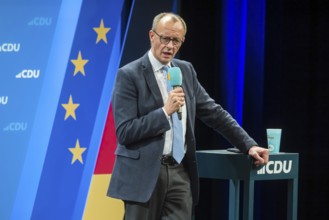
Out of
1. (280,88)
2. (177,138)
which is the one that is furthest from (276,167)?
(280,88)

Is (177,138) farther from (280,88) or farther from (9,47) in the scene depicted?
(280,88)

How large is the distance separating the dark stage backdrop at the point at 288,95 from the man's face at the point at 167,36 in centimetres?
166

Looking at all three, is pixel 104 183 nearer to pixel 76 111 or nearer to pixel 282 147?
pixel 76 111

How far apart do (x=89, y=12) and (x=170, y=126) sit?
1.54m

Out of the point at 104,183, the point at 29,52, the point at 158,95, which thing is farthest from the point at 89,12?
the point at 158,95

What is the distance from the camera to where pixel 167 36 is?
2.73 meters

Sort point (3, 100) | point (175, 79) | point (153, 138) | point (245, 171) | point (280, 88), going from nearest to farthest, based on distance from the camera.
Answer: point (175, 79) < point (153, 138) < point (245, 171) < point (3, 100) < point (280, 88)

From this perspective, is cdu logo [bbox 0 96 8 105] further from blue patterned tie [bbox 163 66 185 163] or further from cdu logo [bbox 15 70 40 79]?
blue patterned tie [bbox 163 66 185 163]

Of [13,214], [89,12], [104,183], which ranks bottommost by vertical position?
[13,214]

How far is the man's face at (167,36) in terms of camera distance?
2740mm

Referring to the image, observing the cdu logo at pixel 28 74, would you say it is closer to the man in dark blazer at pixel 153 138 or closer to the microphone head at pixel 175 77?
the man in dark blazer at pixel 153 138

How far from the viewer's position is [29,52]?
3957mm

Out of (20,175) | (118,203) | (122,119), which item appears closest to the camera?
(122,119)

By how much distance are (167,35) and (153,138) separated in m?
0.42
